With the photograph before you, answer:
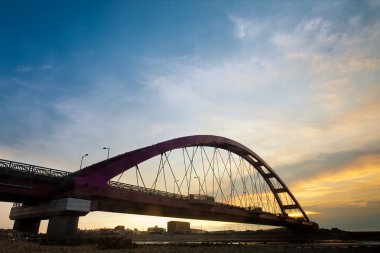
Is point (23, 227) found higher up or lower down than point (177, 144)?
lower down

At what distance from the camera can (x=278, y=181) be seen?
320 ft

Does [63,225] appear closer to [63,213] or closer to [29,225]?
[63,213]

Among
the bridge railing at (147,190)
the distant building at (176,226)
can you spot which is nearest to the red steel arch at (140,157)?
the bridge railing at (147,190)

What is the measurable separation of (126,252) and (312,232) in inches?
A: 3966

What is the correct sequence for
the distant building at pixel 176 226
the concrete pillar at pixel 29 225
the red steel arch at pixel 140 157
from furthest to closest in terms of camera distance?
the distant building at pixel 176 226
the concrete pillar at pixel 29 225
the red steel arch at pixel 140 157

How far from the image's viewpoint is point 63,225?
3344 cm

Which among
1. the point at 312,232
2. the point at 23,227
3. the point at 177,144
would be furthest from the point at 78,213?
the point at 312,232

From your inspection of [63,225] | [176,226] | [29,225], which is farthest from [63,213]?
[176,226]

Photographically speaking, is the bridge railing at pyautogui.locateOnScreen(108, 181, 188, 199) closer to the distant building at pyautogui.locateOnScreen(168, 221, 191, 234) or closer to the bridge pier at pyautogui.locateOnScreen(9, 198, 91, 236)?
the bridge pier at pyautogui.locateOnScreen(9, 198, 91, 236)

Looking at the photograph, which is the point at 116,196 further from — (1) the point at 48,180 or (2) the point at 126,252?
(2) the point at 126,252

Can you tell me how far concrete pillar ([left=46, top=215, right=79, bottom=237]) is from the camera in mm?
33094

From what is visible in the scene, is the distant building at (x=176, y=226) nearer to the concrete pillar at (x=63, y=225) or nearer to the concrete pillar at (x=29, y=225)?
the concrete pillar at (x=29, y=225)

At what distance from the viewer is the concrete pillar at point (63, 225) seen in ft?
109

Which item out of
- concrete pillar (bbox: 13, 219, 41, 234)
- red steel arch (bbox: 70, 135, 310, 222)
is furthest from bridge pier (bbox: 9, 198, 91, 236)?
concrete pillar (bbox: 13, 219, 41, 234)
